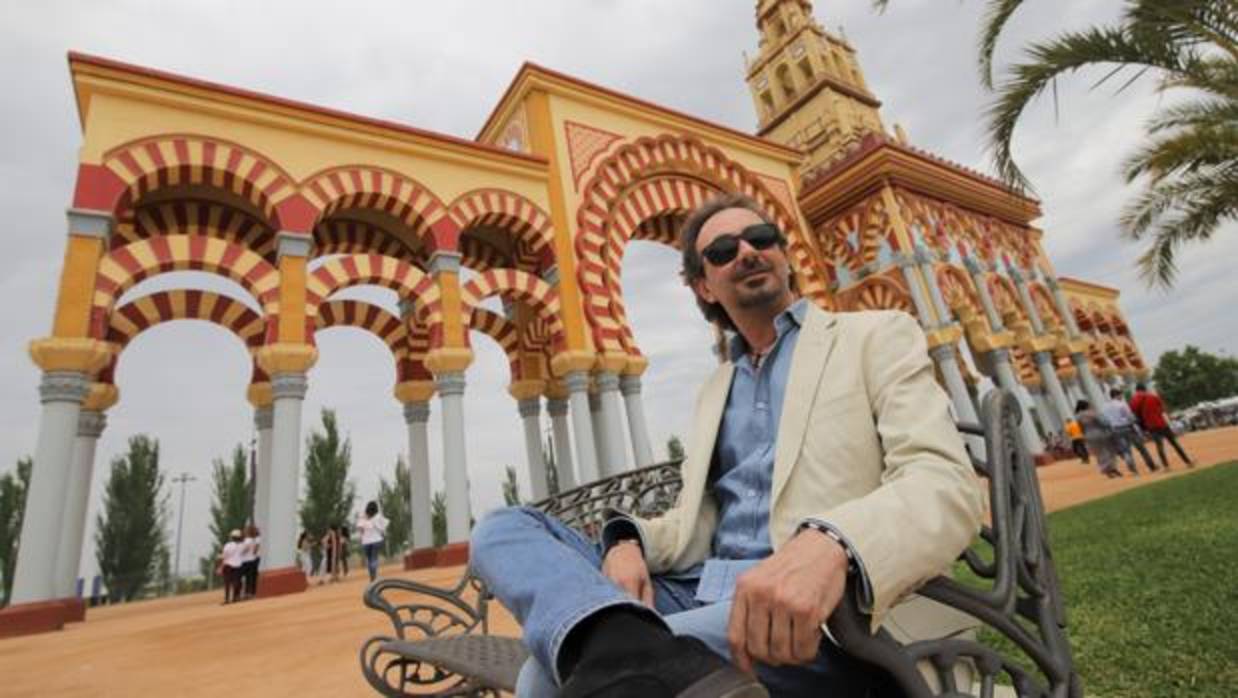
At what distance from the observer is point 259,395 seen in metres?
9.71

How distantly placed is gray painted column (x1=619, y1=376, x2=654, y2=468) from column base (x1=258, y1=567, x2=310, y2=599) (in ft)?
17.9

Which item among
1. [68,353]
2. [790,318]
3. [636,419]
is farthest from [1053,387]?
[68,353]

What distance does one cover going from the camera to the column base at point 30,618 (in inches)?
230

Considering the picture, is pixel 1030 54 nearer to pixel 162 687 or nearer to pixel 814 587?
pixel 814 587

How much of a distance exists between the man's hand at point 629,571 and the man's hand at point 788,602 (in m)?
0.37

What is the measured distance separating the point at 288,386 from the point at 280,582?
7.98ft

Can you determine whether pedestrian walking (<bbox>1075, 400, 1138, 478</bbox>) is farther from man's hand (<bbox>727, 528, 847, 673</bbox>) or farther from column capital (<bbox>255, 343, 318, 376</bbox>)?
column capital (<bbox>255, 343, 318, 376</bbox>)

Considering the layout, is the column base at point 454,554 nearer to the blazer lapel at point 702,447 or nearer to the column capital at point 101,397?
the column capital at point 101,397

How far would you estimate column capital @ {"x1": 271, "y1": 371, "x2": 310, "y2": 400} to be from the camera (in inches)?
308

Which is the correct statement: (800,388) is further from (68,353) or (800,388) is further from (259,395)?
(259,395)

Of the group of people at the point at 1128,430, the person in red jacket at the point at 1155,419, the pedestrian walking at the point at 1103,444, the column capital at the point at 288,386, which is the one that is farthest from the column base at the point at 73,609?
the person in red jacket at the point at 1155,419

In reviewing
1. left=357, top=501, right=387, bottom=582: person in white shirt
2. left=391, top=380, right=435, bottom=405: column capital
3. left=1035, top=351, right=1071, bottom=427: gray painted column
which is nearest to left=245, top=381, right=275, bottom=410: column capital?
left=391, top=380, right=435, bottom=405: column capital

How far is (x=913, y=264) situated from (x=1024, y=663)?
475 inches

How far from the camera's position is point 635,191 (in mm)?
12336
